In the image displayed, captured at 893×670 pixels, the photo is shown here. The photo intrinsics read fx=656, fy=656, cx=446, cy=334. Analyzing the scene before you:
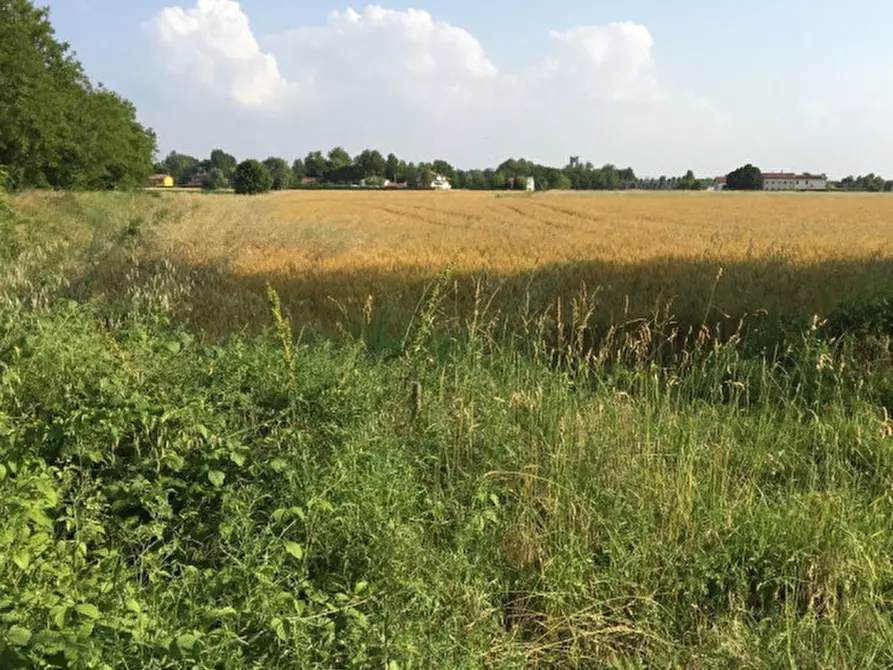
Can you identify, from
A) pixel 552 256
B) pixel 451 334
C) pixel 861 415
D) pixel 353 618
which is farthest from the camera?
pixel 552 256

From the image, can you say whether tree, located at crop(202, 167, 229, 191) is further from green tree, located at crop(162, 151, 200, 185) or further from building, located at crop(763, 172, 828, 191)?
building, located at crop(763, 172, 828, 191)

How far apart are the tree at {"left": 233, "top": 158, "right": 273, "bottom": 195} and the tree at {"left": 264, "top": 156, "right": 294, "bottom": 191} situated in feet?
63.7

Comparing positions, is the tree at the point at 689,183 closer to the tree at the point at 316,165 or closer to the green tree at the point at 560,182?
the green tree at the point at 560,182

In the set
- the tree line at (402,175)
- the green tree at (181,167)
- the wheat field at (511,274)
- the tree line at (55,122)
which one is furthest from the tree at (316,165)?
the wheat field at (511,274)

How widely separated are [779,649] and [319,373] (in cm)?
253

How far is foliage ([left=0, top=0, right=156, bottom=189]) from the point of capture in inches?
1281

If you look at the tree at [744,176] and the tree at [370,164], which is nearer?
the tree at [744,176]

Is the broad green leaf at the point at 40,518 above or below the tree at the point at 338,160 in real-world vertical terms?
below

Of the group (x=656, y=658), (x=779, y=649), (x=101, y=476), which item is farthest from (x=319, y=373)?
(x=779, y=649)

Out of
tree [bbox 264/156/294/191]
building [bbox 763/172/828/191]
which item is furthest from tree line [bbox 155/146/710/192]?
building [bbox 763/172/828/191]

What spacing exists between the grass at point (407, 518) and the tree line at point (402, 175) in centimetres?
10469

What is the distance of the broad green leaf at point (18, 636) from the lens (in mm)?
1724

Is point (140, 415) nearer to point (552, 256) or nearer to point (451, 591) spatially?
point (451, 591)

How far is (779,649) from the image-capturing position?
2297mm
